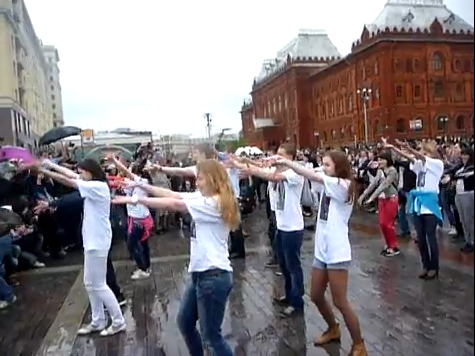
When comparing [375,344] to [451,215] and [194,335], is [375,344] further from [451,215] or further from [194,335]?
[451,215]

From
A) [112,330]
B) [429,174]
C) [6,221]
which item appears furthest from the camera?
[429,174]

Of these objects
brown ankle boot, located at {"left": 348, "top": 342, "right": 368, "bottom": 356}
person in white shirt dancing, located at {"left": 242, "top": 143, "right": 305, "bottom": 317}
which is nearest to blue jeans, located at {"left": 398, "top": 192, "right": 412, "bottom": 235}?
person in white shirt dancing, located at {"left": 242, "top": 143, "right": 305, "bottom": 317}

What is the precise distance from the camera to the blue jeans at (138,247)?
883 centimetres

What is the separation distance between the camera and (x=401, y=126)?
5112 centimetres

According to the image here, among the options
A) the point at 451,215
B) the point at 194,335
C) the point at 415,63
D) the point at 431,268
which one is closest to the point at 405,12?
the point at 415,63

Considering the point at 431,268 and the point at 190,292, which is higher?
the point at 190,292

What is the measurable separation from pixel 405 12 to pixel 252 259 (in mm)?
50376

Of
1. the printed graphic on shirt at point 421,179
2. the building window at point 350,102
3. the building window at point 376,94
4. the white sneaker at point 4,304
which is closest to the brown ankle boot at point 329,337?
the printed graphic on shirt at point 421,179

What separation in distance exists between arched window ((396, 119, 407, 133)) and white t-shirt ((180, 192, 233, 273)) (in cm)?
4792

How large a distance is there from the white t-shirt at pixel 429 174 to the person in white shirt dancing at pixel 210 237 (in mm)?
4500

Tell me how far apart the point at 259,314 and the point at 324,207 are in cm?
216

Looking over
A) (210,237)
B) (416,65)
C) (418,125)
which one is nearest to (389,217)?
(210,237)

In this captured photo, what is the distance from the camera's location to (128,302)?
7.82 meters

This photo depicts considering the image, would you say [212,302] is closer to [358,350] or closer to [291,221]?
[358,350]
